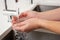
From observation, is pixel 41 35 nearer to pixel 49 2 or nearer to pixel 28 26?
pixel 28 26

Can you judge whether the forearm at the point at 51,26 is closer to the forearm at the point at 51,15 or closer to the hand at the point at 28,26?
the hand at the point at 28,26

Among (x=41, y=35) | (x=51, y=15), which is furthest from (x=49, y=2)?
(x=41, y=35)

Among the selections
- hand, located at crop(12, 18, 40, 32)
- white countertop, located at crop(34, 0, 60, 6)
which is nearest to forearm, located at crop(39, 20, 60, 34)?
hand, located at crop(12, 18, 40, 32)

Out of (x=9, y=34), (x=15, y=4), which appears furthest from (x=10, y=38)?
(x=15, y=4)

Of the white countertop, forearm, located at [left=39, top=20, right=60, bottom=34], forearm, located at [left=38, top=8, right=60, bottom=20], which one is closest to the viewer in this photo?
forearm, located at [left=39, top=20, right=60, bottom=34]

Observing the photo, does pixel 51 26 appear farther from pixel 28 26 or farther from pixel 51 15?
pixel 51 15

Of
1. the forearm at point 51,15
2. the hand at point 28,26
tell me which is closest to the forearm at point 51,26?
the hand at point 28,26

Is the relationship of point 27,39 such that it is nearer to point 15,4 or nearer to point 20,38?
point 20,38

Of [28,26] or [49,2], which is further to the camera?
[49,2]

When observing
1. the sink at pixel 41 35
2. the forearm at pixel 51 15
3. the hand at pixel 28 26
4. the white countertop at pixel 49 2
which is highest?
the white countertop at pixel 49 2

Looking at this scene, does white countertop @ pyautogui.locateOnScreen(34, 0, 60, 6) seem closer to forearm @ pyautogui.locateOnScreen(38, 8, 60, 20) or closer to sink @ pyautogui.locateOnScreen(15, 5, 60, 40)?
forearm @ pyautogui.locateOnScreen(38, 8, 60, 20)

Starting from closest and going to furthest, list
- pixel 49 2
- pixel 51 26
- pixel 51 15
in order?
pixel 51 26
pixel 51 15
pixel 49 2

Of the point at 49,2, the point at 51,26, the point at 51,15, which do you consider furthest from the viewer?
the point at 49,2

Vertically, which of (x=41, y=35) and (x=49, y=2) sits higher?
(x=49, y=2)
